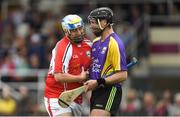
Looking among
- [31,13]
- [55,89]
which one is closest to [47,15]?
[31,13]

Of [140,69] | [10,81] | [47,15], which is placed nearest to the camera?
[10,81]

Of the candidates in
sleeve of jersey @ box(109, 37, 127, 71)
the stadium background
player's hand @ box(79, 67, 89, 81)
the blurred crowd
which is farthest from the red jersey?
the stadium background

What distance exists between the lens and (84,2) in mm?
18719

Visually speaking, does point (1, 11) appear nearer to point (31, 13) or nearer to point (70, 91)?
point (31, 13)

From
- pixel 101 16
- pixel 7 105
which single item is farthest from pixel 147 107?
pixel 101 16

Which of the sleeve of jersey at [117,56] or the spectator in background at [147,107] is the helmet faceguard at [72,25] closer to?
the sleeve of jersey at [117,56]

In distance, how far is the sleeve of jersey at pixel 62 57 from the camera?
9.14 meters

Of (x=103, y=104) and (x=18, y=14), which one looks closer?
(x=103, y=104)

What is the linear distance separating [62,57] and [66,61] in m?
0.08

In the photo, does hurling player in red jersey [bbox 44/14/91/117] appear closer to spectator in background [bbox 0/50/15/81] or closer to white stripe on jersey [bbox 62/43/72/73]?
white stripe on jersey [bbox 62/43/72/73]

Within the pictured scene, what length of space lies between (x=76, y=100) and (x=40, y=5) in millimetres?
10675

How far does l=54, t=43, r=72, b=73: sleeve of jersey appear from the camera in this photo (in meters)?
9.14

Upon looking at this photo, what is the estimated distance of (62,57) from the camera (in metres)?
9.19

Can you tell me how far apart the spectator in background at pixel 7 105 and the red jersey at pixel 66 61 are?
18.2 ft
